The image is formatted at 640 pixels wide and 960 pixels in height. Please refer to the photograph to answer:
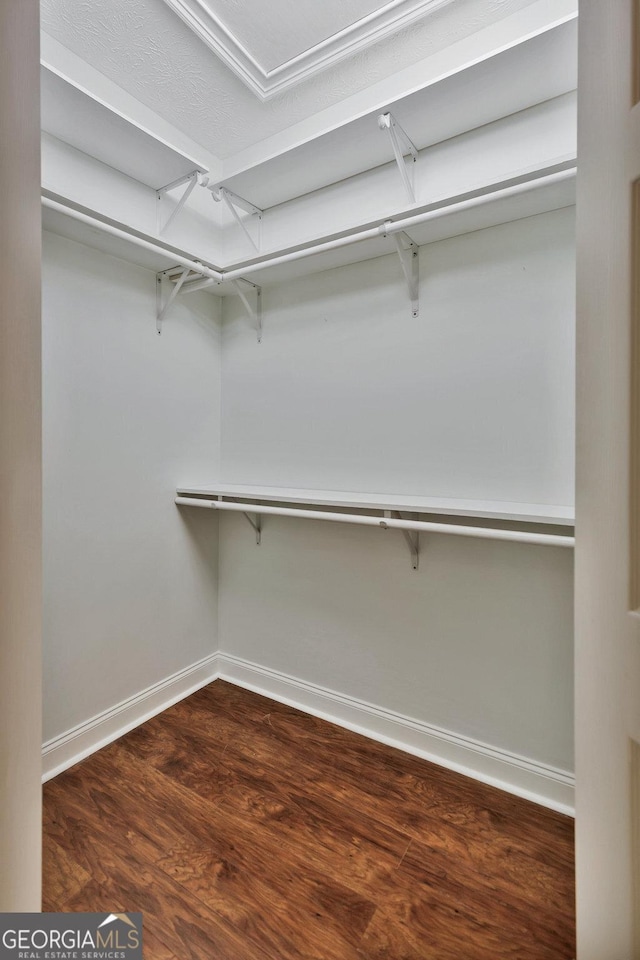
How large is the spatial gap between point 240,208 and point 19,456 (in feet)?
6.51

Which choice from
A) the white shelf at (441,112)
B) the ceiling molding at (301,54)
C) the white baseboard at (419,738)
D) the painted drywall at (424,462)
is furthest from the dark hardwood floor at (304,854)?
the ceiling molding at (301,54)

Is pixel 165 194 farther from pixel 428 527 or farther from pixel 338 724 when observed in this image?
pixel 338 724

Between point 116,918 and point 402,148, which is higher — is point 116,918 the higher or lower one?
the lower one

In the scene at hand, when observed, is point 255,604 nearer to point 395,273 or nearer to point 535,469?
point 535,469

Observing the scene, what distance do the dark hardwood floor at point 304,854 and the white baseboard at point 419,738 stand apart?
1.9 inches

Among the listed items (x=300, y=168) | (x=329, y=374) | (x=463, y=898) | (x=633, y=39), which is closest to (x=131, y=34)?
(x=300, y=168)

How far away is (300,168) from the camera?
184cm

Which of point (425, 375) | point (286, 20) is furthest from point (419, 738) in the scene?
point (286, 20)

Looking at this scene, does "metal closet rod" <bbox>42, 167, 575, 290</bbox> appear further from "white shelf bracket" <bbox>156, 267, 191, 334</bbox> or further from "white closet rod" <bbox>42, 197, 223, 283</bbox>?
"white shelf bracket" <bbox>156, 267, 191, 334</bbox>

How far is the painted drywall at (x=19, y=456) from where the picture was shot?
2.26 feet

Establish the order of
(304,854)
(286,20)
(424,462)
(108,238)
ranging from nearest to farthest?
1. (304,854)
2. (286,20)
3. (108,238)
4. (424,462)

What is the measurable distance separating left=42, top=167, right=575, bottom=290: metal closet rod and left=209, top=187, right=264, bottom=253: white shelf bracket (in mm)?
255

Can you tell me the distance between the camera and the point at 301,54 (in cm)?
160

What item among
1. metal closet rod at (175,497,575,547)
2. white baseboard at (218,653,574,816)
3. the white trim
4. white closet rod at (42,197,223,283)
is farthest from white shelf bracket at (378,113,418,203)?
the white trim
